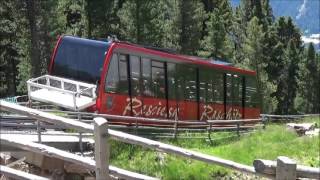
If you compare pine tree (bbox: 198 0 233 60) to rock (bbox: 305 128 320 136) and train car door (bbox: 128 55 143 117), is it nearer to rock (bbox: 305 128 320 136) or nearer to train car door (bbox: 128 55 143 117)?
rock (bbox: 305 128 320 136)

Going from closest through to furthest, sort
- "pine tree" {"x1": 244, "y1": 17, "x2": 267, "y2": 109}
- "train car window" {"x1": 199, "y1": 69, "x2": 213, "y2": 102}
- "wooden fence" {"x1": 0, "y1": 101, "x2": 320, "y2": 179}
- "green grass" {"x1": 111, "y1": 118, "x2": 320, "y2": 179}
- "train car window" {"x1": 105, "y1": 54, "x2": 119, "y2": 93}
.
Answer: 1. "wooden fence" {"x1": 0, "y1": 101, "x2": 320, "y2": 179}
2. "green grass" {"x1": 111, "y1": 118, "x2": 320, "y2": 179}
3. "train car window" {"x1": 105, "y1": 54, "x2": 119, "y2": 93}
4. "train car window" {"x1": 199, "y1": 69, "x2": 213, "y2": 102}
5. "pine tree" {"x1": 244, "y1": 17, "x2": 267, "y2": 109}

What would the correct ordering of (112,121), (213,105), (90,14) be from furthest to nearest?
(90,14) → (213,105) → (112,121)

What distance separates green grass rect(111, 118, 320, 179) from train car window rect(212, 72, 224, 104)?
14.5 feet

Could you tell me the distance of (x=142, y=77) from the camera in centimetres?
2100

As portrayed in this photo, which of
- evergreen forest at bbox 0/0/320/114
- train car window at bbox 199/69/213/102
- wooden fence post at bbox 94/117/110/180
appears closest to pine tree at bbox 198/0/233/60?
evergreen forest at bbox 0/0/320/114

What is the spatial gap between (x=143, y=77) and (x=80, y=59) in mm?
2207

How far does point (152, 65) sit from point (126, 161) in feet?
17.8

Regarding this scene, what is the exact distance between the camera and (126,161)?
649 inches

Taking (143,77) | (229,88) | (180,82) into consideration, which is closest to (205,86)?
(180,82)

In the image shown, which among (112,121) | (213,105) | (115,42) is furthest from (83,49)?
(213,105)

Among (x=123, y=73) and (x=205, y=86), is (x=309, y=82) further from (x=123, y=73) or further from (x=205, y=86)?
(x=123, y=73)

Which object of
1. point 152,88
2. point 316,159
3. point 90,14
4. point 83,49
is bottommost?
point 316,159

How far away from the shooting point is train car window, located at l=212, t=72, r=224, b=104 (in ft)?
80.7

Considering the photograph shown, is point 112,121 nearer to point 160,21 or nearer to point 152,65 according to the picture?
point 152,65
